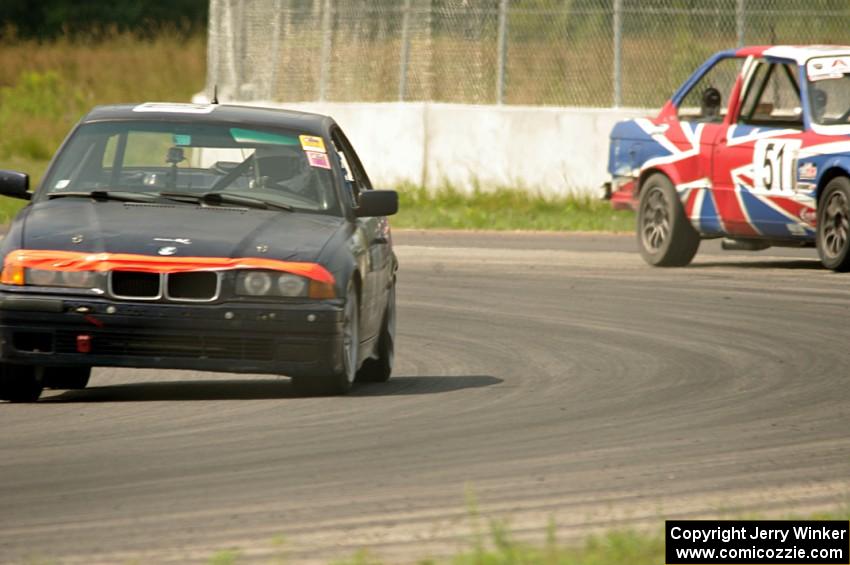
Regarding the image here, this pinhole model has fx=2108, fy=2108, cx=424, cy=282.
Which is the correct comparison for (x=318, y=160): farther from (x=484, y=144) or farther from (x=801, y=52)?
(x=484, y=144)

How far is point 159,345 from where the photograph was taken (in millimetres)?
9188

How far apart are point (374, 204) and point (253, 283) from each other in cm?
126

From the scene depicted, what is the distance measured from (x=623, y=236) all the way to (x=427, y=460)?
14548mm

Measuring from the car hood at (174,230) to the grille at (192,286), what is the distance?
0.31 ft

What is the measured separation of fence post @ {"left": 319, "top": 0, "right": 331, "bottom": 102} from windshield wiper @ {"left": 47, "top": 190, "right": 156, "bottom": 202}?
1861 cm

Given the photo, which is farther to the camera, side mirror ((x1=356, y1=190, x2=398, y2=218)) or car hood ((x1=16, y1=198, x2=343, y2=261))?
side mirror ((x1=356, y1=190, x2=398, y2=218))

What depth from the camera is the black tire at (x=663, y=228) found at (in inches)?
690

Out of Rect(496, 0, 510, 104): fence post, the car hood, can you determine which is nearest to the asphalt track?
the car hood

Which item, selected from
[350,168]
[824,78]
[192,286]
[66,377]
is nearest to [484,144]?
[824,78]

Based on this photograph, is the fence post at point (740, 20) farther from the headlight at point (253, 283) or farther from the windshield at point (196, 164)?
the headlight at point (253, 283)

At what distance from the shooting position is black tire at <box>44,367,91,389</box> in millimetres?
9742

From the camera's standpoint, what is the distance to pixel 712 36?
2464 cm

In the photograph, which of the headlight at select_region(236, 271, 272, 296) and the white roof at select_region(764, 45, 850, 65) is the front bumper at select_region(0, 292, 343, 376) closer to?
the headlight at select_region(236, 271, 272, 296)

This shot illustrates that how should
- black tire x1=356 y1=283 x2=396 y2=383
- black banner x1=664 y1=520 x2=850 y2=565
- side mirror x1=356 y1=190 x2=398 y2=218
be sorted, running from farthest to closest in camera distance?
black tire x1=356 y1=283 x2=396 y2=383 < side mirror x1=356 y1=190 x2=398 y2=218 < black banner x1=664 y1=520 x2=850 y2=565
